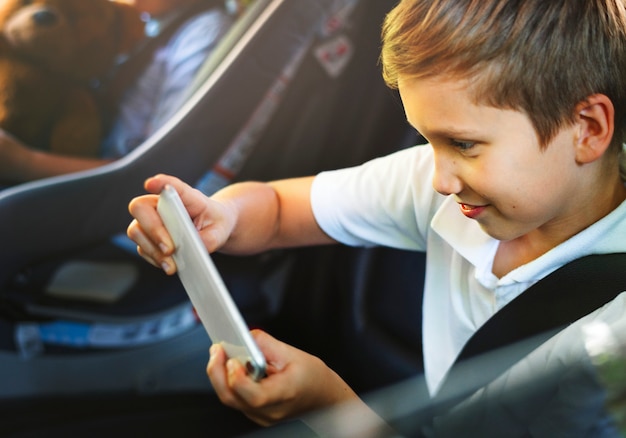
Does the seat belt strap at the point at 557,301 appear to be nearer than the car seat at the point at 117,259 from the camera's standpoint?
Yes

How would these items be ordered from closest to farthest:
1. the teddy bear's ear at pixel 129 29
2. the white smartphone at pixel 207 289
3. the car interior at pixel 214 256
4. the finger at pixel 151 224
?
the white smartphone at pixel 207 289
the finger at pixel 151 224
the car interior at pixel 214 256
the teddy bear's ear at pixel 129 29

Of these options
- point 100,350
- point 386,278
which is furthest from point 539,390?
point 100,350

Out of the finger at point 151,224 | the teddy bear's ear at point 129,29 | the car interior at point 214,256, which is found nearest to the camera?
the finger at point 151,224

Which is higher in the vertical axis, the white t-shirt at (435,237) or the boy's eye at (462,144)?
the boy's eye at (462,144)

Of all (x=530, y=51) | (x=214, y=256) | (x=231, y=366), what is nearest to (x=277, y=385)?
(x=231, y=366)

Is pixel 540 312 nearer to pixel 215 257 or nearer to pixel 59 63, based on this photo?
pixel 215 257

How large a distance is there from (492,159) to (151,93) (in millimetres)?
620

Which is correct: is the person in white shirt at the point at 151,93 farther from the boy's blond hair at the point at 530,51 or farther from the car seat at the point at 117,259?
the boy's blond hair at the point at 530,51

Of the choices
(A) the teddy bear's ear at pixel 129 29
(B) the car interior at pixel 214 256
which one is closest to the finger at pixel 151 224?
(B) the car interior at pixel 214 256

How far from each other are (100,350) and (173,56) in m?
0.42

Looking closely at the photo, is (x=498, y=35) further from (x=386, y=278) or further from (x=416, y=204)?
(x=386, y=278)

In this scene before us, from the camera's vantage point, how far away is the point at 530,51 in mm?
547

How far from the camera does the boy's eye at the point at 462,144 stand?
569 millimetres

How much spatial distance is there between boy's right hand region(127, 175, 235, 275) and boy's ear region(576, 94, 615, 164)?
0.32 metres
